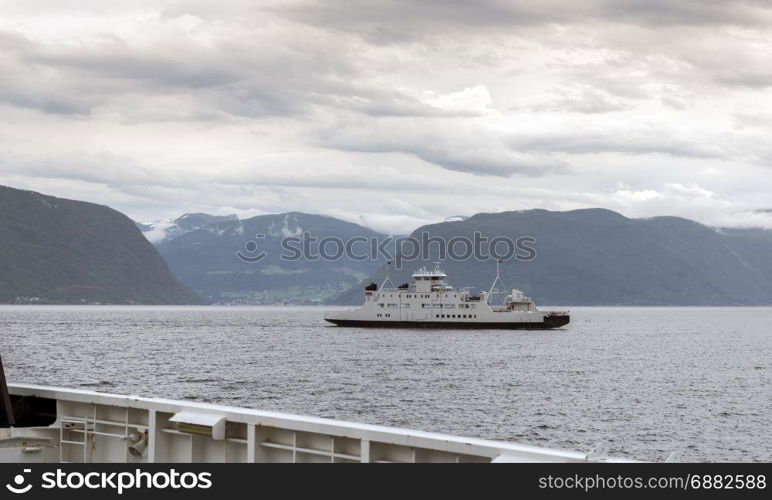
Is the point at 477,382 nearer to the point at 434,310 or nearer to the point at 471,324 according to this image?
the point at 471,324

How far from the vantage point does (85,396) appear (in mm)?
19250

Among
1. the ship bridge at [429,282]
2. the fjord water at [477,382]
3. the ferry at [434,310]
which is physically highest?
the ship bridge at [429,282]

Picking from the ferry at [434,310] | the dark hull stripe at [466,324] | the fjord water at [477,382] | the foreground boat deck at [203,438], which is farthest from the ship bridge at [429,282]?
the foreground boat deck at [203,438]

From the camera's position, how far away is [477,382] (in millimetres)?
81812

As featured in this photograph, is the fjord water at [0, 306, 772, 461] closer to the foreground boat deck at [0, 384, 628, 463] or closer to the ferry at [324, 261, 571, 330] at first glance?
the ferry at [324, 261, 571, 330]

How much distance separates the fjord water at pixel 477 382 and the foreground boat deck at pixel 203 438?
3181cm

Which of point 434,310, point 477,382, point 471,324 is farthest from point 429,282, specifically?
point 477,382

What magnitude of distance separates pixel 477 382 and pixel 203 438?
6535 cm

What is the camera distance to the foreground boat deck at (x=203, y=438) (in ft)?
48.4

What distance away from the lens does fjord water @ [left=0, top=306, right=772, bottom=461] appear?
5356 centimetres

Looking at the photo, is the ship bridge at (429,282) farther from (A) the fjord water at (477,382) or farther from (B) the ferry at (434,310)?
(A) the fjord water at (477,382)
